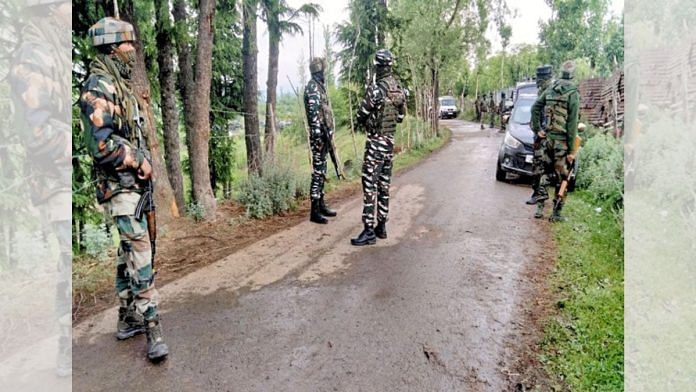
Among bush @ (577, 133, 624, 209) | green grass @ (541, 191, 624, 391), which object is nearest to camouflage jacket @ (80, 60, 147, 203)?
green grass @ (541, 191, 624, 391)

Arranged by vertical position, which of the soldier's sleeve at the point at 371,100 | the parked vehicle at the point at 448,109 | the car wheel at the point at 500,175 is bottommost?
the car wheel at the point at 500,175

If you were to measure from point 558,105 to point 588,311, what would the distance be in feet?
11.1

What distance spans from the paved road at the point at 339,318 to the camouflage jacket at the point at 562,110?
1.35 meters

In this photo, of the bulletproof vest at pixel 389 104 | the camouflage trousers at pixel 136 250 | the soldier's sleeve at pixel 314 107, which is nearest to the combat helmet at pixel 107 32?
the camouflage trousers at pixel 136 250

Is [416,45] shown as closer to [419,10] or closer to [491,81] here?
[419,10]

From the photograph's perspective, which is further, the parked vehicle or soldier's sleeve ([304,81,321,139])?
the parked vehicle

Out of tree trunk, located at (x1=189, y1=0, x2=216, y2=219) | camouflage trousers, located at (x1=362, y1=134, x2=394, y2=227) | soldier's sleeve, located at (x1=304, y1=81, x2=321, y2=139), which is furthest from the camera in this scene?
tree trunk, located at (x1=189, y1=0, x2=216, y2=219)

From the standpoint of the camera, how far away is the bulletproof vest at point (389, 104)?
16.8 ft

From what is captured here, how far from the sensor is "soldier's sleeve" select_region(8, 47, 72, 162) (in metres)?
2.59

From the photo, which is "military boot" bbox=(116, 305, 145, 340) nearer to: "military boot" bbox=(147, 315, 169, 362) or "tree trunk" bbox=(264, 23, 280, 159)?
"military boot" bbox=(147, 315, 169, 362)

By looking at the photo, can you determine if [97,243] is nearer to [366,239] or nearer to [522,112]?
[366,239]

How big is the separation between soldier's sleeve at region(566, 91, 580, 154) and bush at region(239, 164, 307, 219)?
4.13 m

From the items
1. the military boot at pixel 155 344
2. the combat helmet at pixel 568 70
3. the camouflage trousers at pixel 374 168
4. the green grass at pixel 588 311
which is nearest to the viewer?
the green grass at pixel 588 311

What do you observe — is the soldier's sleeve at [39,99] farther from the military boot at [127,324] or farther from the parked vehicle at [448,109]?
the parked vehicle at [448,109]
